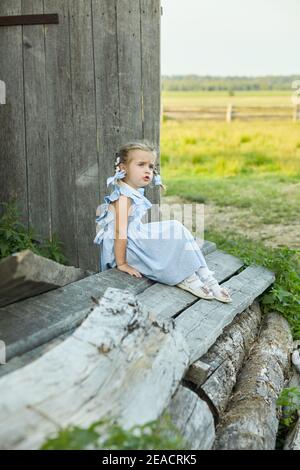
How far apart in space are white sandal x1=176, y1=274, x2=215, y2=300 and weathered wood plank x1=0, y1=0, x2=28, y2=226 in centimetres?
181

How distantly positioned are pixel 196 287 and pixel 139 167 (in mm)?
915

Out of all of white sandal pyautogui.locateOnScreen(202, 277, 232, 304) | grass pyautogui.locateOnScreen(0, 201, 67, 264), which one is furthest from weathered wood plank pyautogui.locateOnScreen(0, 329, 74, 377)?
grass pyautogui.locateOnScreen(0, 201, 67, 264)

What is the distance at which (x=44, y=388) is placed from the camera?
6.98ft

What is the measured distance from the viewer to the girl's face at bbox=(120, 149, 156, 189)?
4305mm

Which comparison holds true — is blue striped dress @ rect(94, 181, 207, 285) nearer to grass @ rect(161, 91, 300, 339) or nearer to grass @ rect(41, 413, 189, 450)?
grass @ rect(161, 91, 300, 339)

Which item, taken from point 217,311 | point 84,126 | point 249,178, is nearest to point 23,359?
point 217,311

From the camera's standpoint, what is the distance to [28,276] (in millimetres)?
2830

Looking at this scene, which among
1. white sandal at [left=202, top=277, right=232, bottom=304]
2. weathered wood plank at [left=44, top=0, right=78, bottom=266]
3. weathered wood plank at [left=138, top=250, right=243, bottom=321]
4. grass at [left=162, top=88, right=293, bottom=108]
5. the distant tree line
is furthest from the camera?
the distant tree line

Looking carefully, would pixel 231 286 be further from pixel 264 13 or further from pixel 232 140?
pixel 264 13

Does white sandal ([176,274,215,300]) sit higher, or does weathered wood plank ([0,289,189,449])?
weathered wood plank ([0,289,189,449])

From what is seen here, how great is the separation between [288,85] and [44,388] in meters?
57.7

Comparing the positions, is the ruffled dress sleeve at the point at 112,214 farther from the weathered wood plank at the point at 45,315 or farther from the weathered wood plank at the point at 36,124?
the weathered wood plank at the point at 36,124

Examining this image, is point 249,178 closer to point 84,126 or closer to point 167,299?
point 84,126
